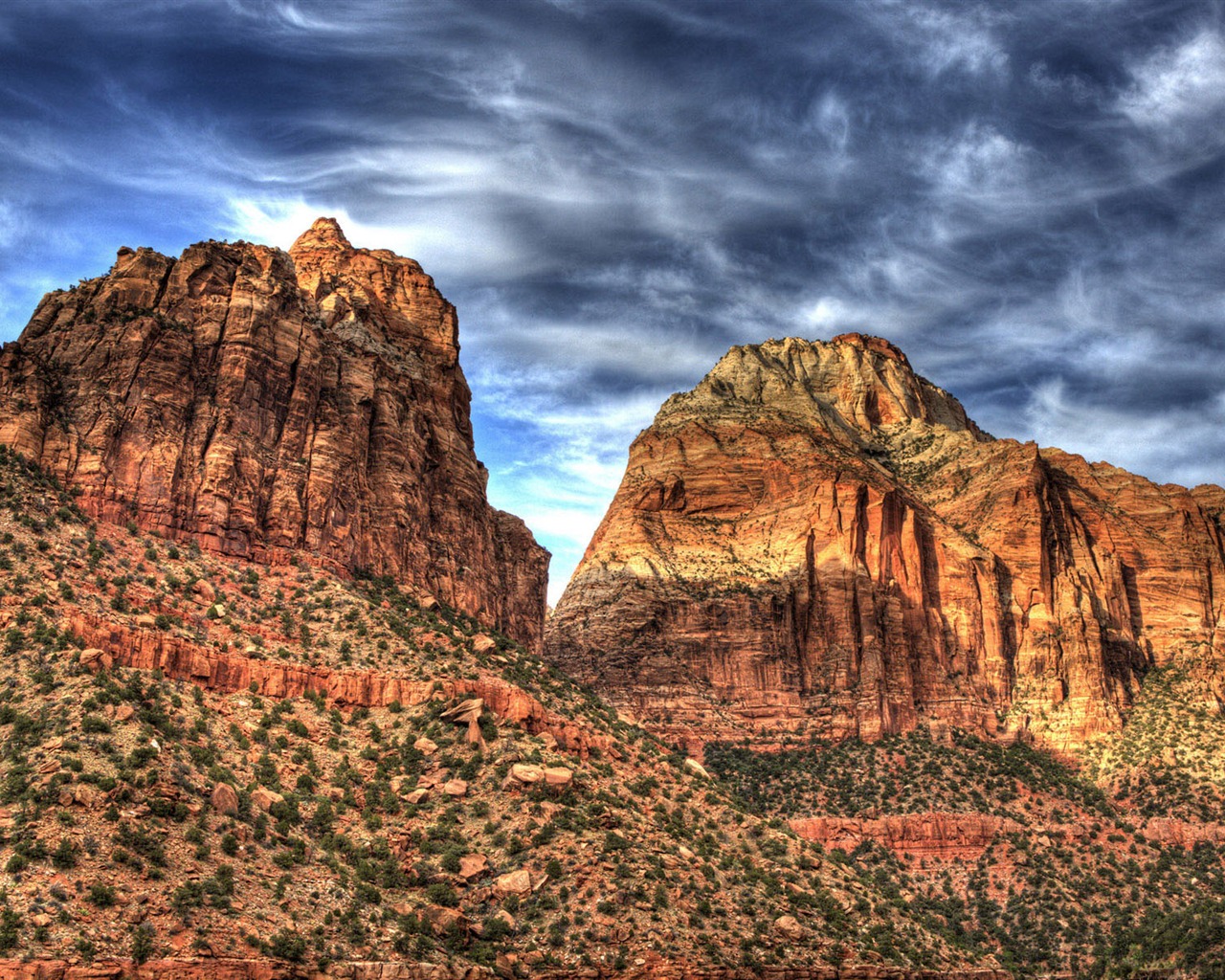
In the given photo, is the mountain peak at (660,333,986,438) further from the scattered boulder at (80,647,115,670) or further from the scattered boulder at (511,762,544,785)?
the scattered boulder at (80,647,115,670)

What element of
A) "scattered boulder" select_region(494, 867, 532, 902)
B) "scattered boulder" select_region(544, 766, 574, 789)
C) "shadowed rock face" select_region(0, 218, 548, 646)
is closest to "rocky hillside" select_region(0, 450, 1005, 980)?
"scattered boulder" select_region(494, 867, 532, 902)

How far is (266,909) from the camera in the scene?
50938mm

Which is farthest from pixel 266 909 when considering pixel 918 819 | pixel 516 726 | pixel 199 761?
pixel 918 819

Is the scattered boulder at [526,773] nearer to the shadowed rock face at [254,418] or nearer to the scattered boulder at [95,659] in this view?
the scattered boulder at [95,659]

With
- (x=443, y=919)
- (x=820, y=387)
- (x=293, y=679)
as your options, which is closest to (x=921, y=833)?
(x=293, y=679)

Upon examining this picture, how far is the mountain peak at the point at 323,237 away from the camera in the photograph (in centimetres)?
11325

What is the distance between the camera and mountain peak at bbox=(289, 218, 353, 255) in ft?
372

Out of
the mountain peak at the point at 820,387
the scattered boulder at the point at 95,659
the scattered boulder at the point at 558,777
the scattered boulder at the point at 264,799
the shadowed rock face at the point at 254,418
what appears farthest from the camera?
the mountain peak at the point at 820,387

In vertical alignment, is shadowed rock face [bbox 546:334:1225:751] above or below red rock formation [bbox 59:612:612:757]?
above

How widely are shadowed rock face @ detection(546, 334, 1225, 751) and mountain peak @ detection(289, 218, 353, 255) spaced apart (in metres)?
47.8

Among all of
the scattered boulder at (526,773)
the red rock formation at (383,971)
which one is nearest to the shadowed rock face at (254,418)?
the scattered boulder at (526,773)

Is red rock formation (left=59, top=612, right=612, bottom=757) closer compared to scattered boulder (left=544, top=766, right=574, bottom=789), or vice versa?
red rock formation (left=59, top=612, right=612, bottom=757)

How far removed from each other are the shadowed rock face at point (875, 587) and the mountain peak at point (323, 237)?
47.8 metres

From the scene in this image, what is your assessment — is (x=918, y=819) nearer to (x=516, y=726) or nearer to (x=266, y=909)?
(x=516, y=726)
